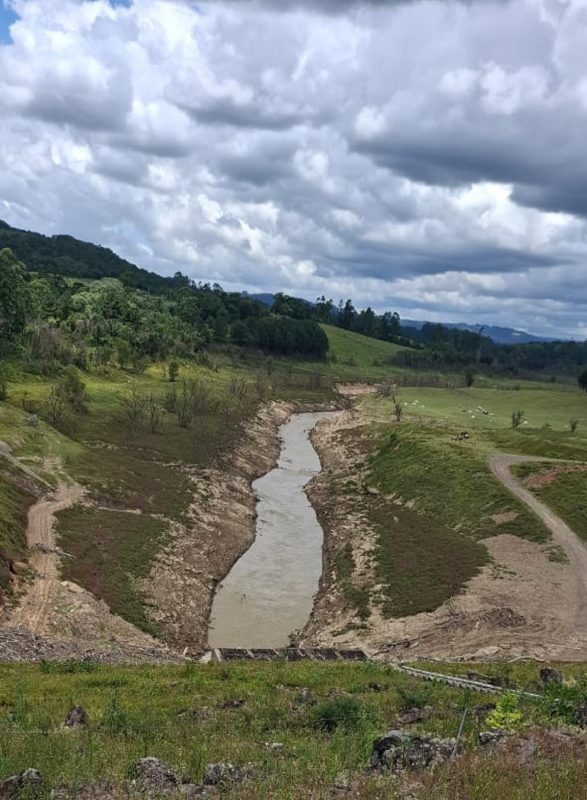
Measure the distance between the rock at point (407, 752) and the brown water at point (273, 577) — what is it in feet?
81.2

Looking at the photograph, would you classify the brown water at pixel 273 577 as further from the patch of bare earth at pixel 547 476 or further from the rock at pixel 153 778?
the rock at pixel 153 778

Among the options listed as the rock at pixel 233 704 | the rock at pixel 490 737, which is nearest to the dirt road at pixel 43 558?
the rock at pixel 233 704

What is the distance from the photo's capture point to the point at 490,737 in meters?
13.1

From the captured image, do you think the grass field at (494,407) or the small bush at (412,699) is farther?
the grass field at (494,407)

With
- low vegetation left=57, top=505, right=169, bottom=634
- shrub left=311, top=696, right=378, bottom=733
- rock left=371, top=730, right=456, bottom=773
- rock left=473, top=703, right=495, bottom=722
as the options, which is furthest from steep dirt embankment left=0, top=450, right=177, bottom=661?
rock left=371, top=730, right=456, bottom=773

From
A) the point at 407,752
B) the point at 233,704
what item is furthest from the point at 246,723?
the point at 407,752

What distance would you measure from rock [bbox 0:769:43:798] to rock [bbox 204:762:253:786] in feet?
9.95

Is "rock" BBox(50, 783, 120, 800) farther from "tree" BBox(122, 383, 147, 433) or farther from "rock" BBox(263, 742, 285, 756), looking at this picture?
"tree" BBox(122, 383, 147, 433)

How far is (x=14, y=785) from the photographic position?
409 inches

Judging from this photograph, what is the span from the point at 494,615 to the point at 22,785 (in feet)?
96.8

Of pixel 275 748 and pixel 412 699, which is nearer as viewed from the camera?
pixel 275 748

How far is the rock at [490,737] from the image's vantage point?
12812mm

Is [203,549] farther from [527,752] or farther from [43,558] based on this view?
[527,752]

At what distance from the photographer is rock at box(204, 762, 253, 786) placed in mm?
11414
